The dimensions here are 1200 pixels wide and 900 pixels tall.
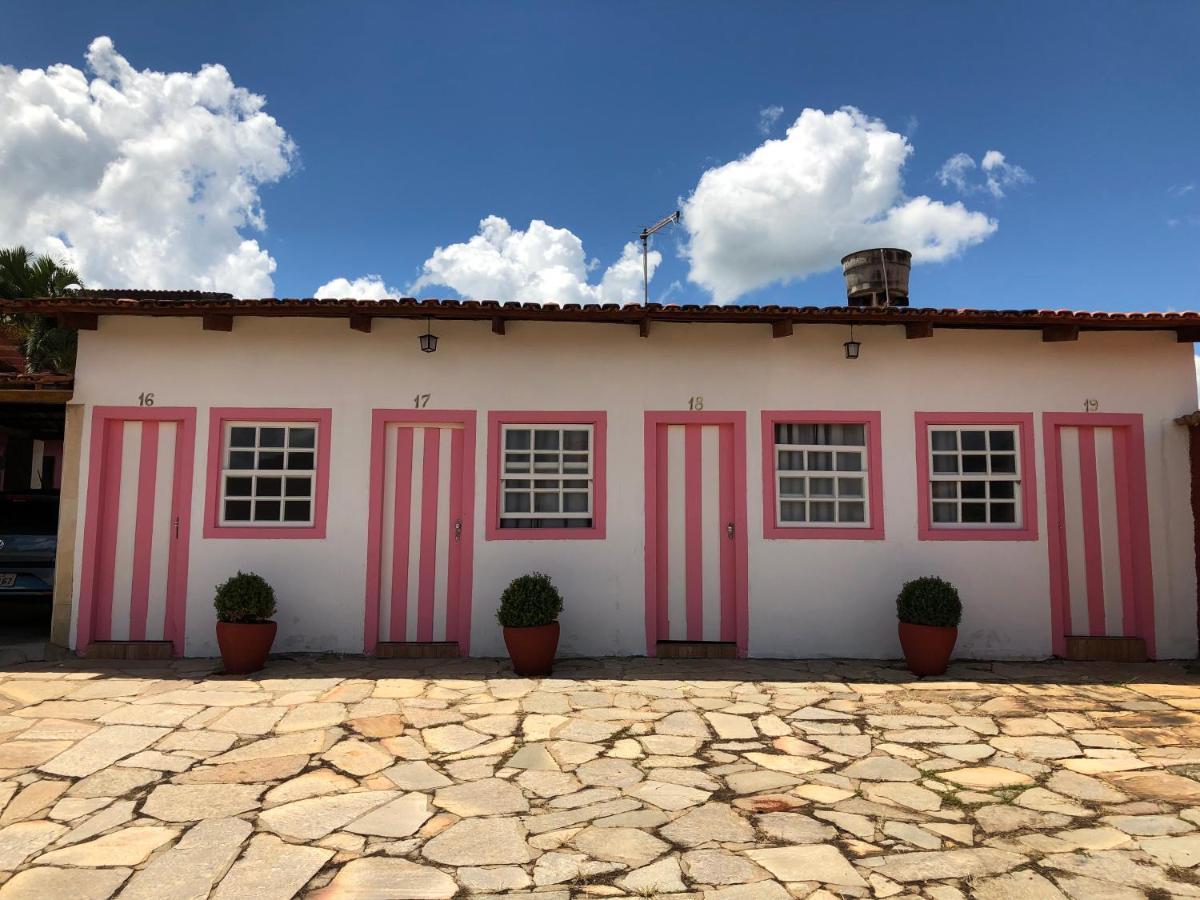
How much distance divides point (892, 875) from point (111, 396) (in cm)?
777

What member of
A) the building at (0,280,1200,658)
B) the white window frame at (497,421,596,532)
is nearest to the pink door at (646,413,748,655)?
the building at (0,280,1200,658)

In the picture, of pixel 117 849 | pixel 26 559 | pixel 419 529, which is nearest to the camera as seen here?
pixel 117 849

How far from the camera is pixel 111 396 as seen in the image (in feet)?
24.1

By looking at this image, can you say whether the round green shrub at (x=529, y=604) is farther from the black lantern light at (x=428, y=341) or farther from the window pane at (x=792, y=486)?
the window pane at (x=792, y=486)

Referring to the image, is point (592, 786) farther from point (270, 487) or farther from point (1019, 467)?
point (1019, 467)

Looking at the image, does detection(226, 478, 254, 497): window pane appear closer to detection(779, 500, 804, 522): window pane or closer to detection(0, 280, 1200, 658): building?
detection(0, 280, 1200, 658): building

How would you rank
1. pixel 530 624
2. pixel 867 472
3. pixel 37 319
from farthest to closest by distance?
1. pixel 37 319
2. pixel 867 472
3. pixel 530 624

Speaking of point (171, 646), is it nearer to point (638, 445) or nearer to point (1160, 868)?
point (638, 445)

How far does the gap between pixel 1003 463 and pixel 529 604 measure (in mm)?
5085

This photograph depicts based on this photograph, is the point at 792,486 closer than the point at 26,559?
No

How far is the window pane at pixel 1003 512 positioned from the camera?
7598 mm

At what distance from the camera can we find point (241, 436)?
7.48 metres

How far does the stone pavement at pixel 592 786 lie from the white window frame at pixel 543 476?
165cm

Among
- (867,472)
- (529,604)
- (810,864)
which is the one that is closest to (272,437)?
(529,604)
